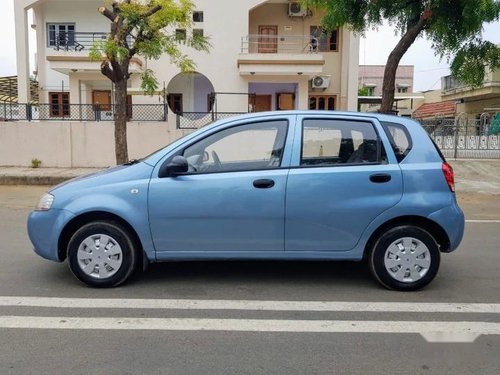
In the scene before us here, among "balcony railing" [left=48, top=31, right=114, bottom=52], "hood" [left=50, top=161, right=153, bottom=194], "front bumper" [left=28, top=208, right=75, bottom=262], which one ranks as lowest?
"front bumper" [left=28, top=208, right=75, bottom=262]

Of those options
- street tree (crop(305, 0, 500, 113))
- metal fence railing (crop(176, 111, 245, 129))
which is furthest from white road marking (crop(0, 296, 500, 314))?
metal fence railing (crop(176, 111, 245, 129))

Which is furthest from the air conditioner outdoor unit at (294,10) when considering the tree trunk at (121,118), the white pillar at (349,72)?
the tree trunk at (121,118)

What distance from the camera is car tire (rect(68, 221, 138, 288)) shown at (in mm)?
4758

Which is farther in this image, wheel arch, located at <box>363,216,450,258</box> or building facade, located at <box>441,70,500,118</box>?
building facade, located at <box>441,70,500,118</box>

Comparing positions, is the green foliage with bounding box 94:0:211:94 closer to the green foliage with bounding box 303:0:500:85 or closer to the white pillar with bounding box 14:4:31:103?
the green foliage with bounding box 303:0:500:85

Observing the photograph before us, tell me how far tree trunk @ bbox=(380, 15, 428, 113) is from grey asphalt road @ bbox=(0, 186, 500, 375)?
6.64 metres

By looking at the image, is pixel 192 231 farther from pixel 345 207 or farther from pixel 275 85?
pixel 275 85

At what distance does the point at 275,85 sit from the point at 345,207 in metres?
21.3

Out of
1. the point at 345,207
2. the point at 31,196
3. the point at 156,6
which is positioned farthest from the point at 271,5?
the point at 345,207

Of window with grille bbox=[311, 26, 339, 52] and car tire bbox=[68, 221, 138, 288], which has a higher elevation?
window with grille bbox=[311, 26, 339, 52]

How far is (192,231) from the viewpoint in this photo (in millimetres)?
4746

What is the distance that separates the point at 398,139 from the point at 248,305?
7.13 ft

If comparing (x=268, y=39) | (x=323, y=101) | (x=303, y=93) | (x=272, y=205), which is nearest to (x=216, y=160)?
(x=272, y=205)

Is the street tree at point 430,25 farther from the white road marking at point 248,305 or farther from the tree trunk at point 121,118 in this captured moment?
the white road marking at point 248,305
